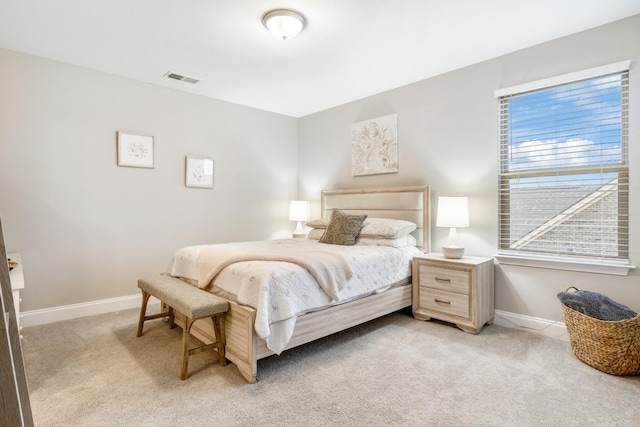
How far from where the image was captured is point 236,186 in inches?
180

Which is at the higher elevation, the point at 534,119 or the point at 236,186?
the point at 534,119

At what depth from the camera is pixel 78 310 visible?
3.35 meters

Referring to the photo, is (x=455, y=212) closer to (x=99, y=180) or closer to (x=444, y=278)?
(x=444, y=278)

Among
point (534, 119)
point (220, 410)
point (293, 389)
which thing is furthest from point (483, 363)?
point (534, 119)

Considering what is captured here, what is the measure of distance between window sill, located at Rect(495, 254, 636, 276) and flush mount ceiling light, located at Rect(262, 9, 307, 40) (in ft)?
8.75

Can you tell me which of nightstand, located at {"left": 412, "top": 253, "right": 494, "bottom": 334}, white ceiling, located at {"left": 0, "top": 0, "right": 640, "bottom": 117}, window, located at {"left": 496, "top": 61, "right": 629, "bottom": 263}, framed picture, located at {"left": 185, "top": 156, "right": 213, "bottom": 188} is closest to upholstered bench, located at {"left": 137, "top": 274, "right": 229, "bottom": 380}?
framed picture, located at {"left": 185, "top": 156, "right": 213, "bottom": 188}

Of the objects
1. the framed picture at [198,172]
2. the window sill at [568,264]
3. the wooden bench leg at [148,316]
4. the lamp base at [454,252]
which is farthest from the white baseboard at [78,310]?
the window sill at [568,264]

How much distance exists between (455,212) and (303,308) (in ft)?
5.74

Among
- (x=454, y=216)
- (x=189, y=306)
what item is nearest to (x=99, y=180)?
(x=189, y=306)

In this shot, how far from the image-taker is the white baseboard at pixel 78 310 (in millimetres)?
3120

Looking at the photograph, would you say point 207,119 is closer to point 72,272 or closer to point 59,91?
point 59,91

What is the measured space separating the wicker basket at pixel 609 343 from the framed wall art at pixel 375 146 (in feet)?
7.72

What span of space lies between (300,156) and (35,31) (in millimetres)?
3323

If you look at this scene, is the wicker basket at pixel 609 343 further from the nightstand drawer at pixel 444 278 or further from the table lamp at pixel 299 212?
the table lamp at pixel 299 212
